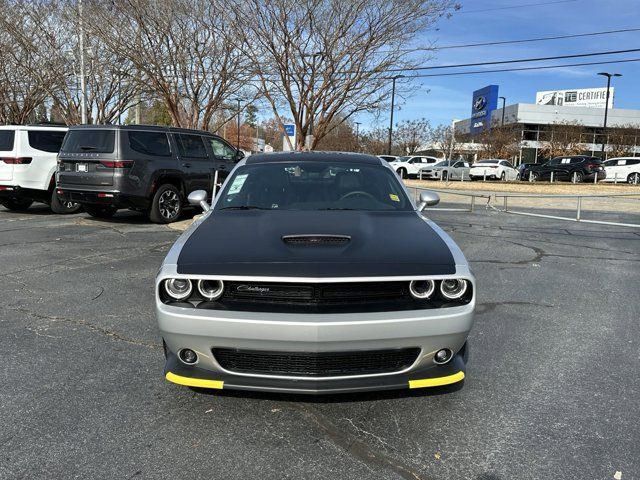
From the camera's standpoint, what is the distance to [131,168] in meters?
10.6

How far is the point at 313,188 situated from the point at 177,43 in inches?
680

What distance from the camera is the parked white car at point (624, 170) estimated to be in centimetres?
3241

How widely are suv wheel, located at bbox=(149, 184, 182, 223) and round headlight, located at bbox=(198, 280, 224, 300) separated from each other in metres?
8.52

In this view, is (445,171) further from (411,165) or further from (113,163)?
(113,163)

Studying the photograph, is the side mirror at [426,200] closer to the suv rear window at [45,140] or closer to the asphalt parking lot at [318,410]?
the asphalt parking lot at [318,410]

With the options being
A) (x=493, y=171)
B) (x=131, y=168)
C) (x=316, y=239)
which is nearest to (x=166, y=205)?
(x=131, y=168)

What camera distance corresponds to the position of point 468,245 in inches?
366

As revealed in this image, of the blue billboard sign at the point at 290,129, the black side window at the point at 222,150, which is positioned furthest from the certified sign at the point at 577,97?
the black side window at the point at 222,150

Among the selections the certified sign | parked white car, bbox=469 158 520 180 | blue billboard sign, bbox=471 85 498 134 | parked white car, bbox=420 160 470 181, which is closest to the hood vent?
parked white car, bbox=420 160 470 181

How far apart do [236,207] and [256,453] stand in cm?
211

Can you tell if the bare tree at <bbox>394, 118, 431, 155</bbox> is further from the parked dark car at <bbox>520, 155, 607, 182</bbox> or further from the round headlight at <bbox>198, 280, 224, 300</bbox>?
the round headlight at <bbox>198, 280, 224, 300</bbox>

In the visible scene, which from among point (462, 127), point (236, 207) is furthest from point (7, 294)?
point (462, 127)

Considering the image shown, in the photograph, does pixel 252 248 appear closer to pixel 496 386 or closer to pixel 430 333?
pixel 430 333

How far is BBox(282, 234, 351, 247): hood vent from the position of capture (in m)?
3.33
